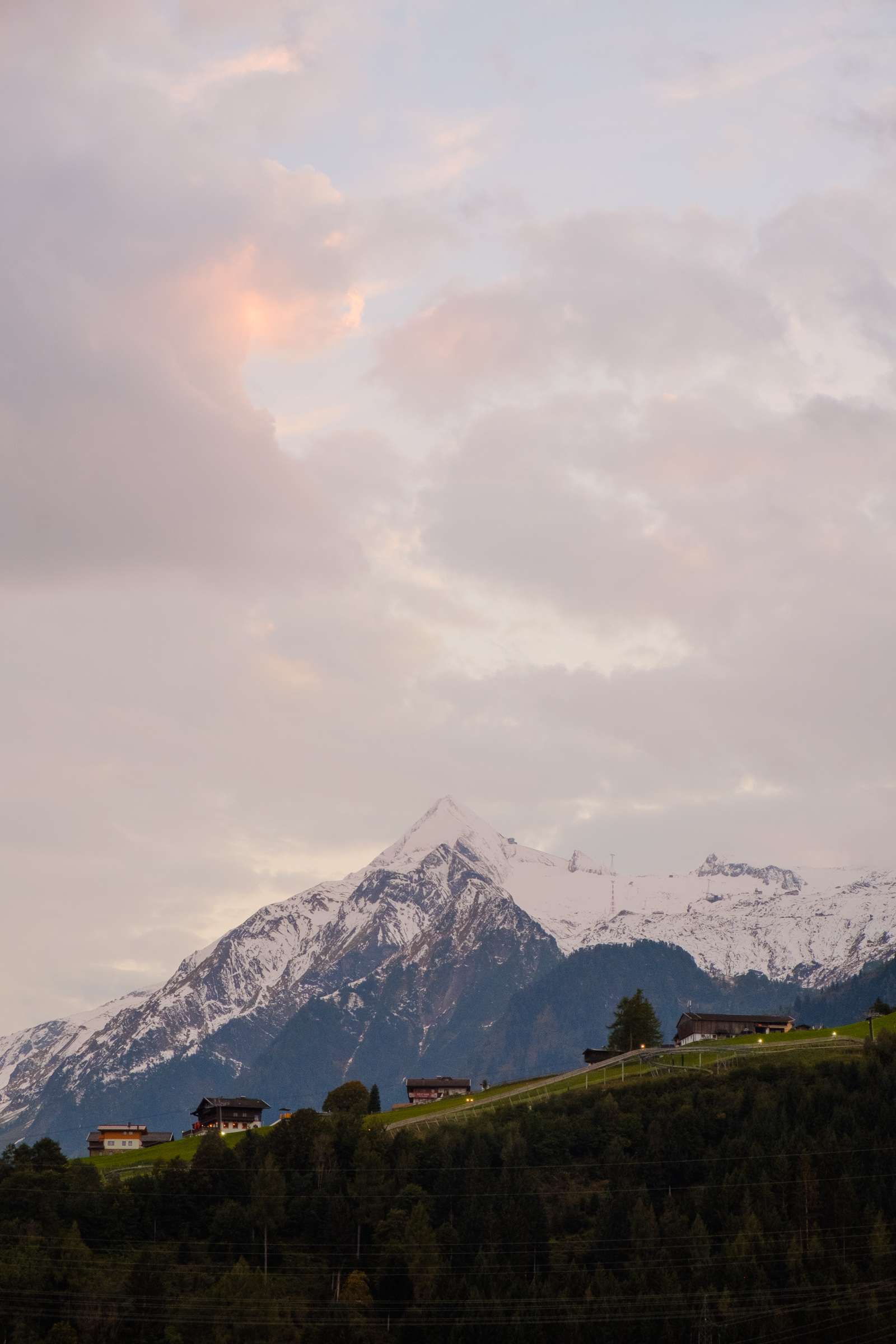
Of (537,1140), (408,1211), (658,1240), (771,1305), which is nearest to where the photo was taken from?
(771,1305)

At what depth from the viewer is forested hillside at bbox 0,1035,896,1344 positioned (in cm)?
14250

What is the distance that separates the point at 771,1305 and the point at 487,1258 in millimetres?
26803

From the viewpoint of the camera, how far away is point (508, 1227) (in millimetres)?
158375

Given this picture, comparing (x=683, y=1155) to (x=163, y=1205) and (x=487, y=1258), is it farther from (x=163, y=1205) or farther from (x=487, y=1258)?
(x=163, y=1205)

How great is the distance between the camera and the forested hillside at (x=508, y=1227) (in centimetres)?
14250

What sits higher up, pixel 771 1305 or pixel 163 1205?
pixel 163 1205

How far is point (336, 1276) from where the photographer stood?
156m

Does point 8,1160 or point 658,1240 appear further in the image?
point 8,1160

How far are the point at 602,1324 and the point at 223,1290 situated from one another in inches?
1277

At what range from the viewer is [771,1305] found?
13925 cm

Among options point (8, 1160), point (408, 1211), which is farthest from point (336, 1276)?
point (8, 1160)

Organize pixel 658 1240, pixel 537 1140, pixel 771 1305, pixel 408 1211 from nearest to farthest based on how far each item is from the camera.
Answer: pixel 771 1305, pixel 658 1240, pixel 408 1211, pixel 537 1140

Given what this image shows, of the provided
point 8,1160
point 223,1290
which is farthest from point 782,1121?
point 8,1160

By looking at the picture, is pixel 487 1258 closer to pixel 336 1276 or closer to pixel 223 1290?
pixel 336 1276
